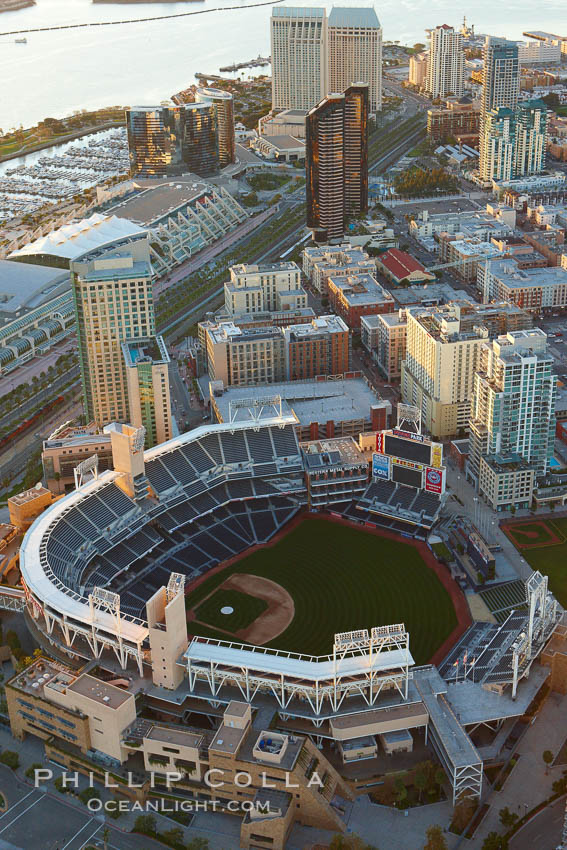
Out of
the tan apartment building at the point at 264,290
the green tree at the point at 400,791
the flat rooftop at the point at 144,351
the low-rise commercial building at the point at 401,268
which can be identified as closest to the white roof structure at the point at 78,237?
the tan apartment building at the point at 264,290

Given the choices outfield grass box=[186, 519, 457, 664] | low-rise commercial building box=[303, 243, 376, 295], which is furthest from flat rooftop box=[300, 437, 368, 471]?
low-rise commercial building box=[303, 243, 376, 295]

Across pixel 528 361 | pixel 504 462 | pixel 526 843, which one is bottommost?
pixel 526 843

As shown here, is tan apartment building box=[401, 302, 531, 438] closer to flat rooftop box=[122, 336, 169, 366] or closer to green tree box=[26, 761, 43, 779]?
flat rooftop box=[122, 336, 169, 366]

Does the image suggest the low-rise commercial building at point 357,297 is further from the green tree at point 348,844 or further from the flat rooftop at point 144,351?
the green tree at point 348,844

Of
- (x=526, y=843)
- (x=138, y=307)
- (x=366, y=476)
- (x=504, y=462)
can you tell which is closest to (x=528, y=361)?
(x=504, y=462)

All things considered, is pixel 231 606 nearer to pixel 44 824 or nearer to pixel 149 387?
pixel 44 824

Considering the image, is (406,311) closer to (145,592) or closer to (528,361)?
(528,361)
